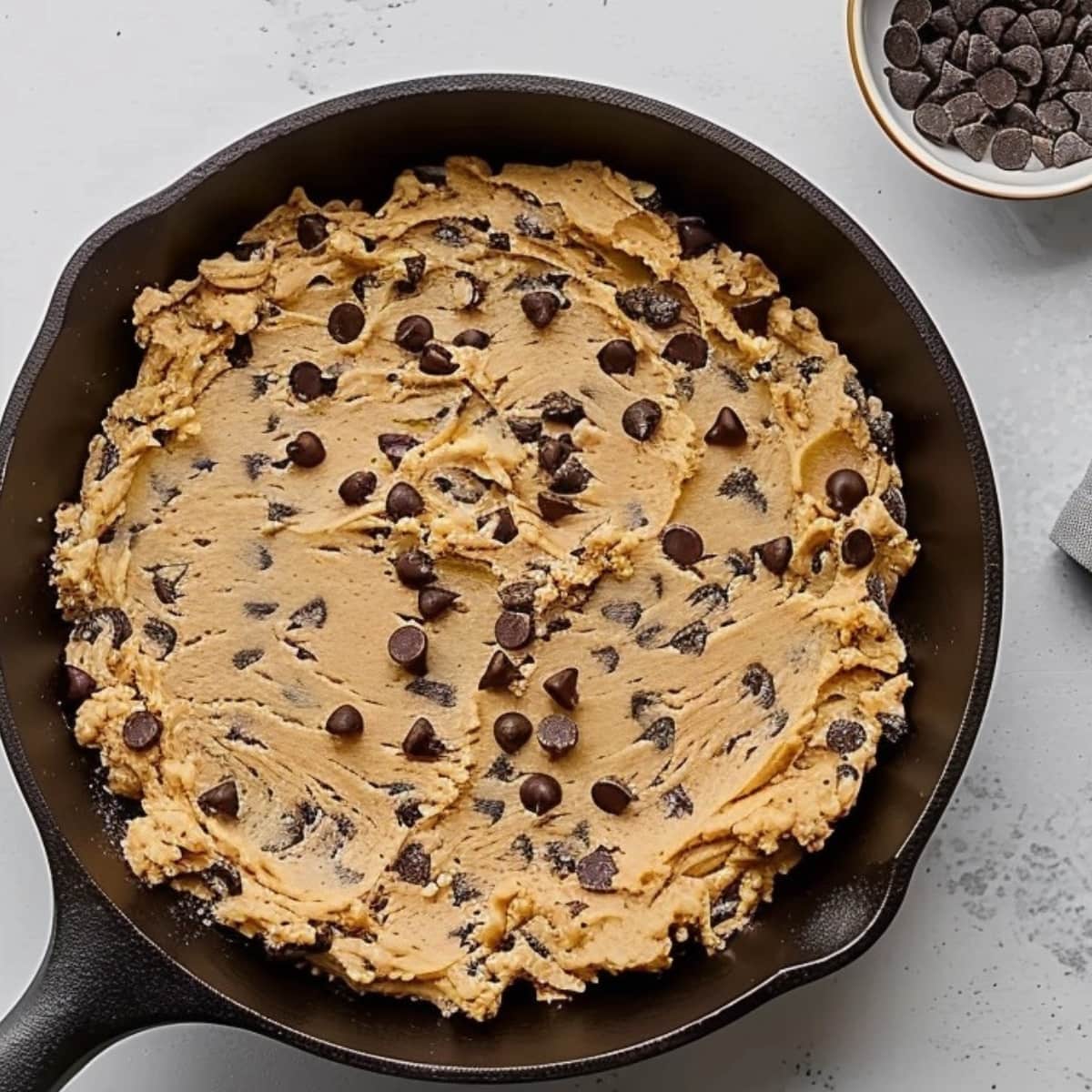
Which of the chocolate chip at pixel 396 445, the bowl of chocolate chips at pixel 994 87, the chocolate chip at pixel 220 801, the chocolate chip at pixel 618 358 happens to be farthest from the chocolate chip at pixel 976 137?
the chocolate chip at pixel 220 801

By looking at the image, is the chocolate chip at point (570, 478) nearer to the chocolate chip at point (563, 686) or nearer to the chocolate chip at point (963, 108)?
the chocolate chip at point (563, 686)

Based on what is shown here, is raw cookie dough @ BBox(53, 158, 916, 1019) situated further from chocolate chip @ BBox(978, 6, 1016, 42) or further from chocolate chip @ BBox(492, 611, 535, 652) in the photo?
chocolate chip @ BBox(978, 6, 1016, 42)

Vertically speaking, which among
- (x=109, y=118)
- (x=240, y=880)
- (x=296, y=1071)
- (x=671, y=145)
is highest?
(x=109, y=118)

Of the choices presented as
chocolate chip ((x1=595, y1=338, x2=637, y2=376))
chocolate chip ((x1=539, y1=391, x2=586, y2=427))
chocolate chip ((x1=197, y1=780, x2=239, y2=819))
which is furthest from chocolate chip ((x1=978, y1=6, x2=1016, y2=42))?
chocolate chip ((x1=197, y1=780, x2=239, y2=819))

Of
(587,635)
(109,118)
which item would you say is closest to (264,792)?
Answer: (587,635)

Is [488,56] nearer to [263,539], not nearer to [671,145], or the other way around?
[671,145]

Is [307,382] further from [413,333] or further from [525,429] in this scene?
[525,429]
